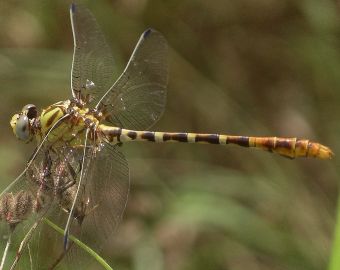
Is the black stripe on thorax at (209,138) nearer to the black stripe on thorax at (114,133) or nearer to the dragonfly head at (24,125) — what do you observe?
the black stripe on thorax at (114,133)

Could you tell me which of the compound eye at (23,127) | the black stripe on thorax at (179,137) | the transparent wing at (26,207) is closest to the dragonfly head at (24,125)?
the compound eye at (23,127)

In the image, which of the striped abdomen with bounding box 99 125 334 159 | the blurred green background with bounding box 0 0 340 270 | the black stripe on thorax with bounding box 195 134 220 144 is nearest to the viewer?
the striped abdomen with bounding box 99 125 334 159

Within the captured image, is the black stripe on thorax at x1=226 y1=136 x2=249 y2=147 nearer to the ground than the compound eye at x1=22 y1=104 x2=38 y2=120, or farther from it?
nearer to the ground

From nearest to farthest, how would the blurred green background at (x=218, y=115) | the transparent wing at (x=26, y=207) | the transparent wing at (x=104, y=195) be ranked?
1. the transparent wing at (x=26, y=207)
2. the transparent wing at (x=104, y=195)
3. the blurred green background at (x=218, y=115)

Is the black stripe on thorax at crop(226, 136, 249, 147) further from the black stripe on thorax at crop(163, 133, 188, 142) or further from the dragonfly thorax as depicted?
the dragonfly thorax

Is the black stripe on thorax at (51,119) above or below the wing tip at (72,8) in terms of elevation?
below

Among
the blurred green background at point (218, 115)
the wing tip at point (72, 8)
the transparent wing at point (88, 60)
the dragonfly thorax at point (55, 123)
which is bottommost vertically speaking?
the blurred green background at point (218, 115)

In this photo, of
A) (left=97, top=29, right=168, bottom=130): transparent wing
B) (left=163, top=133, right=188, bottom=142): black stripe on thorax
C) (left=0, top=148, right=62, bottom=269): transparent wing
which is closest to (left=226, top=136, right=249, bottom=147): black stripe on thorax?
(left=163, top=133, right=188, bottom=142): black stripe on thorax

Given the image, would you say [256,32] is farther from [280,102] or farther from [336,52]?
[336,52]
